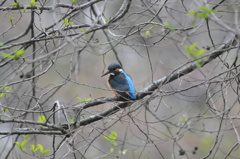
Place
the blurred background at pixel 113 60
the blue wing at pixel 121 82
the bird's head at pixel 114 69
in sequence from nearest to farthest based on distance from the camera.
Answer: the blurred background at pixel 113 60, the blue wing at pixel 121 82, the bird's head at pixel 114 69

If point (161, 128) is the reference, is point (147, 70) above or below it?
above

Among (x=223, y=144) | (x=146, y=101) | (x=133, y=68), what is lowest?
(x=146, y=101)

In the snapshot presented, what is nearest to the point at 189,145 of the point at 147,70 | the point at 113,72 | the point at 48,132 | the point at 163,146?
the point at 163,146

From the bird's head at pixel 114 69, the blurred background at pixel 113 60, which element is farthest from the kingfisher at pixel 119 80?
the blurred background at pixel 113 60

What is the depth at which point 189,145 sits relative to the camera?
961 centimetres

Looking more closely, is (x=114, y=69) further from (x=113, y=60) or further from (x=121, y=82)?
(x=113, y=60)

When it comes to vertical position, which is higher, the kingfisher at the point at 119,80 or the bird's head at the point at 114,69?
the bird's head at the point at 114,69

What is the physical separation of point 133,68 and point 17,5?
6.13 metres

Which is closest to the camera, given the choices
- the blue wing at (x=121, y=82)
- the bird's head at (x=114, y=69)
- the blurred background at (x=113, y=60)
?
the blurred background at (x=113, y=60)

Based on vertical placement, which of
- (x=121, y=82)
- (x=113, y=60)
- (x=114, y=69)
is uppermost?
(x=113, y=60)

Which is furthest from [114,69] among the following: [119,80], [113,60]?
[113,60]

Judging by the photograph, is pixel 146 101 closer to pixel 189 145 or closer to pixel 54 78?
pixel 54 78

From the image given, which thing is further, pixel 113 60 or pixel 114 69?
pixel 113 60

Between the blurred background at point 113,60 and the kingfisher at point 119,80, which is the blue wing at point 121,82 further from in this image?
the blurred background at point 113,60
